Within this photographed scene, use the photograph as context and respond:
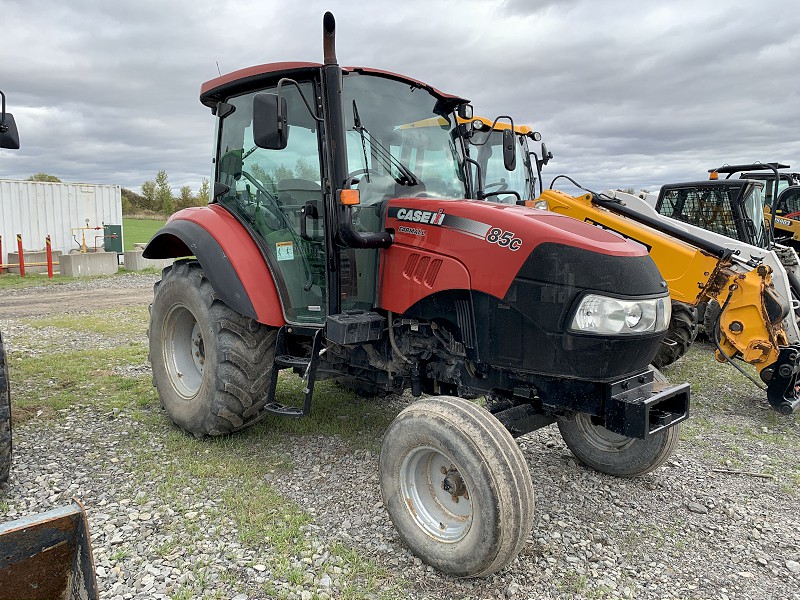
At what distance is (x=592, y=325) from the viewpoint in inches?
111

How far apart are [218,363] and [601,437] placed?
2.46m

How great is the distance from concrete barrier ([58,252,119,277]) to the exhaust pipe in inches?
558

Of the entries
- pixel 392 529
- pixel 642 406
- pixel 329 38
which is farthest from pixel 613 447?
pixel 329 38

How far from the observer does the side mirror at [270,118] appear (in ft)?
10.3

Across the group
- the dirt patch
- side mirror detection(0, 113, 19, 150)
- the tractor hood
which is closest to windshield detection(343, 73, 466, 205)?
the tractor hood

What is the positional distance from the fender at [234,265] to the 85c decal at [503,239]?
153 centimetres

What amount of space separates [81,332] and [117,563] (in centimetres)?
616

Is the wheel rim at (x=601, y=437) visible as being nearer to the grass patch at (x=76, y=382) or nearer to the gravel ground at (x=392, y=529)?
the gravel ground at (x=392, y=529)

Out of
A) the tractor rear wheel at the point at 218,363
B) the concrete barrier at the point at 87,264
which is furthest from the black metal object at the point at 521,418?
the concrete barrier at the point at 87,264

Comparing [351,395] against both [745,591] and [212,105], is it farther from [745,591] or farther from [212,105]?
[745,591]

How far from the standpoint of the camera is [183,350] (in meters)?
4.66

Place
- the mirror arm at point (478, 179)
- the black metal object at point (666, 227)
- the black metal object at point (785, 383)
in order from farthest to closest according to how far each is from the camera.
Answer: the black metal object at point (666, 227) < the black metal object at point (785, 383) < the mirror arm at point (478, 179)

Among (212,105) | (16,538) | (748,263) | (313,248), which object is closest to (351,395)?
(313,248)

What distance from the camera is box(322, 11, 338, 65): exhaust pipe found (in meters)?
3.22
